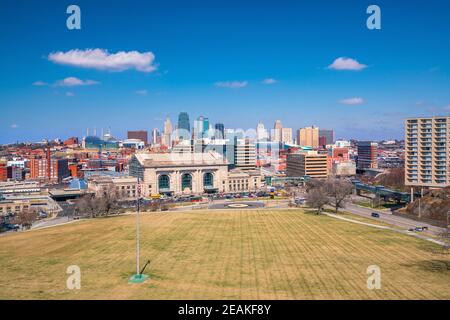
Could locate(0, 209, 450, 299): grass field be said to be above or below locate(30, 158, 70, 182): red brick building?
below

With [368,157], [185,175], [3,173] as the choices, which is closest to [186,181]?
[185,175]

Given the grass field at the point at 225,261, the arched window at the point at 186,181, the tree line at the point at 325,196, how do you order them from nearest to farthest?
the grass field at the point at 225,261 → the tree line at the point at 325,196 → the arched window at the point at 186,181

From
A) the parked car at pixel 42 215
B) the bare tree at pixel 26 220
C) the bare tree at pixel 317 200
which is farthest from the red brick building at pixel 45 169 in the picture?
the bare tree at pixel 317 200

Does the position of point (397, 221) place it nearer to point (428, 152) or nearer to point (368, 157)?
point (428, 152)

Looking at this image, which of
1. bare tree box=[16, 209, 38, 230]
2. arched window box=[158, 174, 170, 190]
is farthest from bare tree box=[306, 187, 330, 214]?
arched window box=[158, 174, 170, 190]

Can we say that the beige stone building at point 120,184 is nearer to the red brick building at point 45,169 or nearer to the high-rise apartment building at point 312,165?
the red brick building at point 45,169

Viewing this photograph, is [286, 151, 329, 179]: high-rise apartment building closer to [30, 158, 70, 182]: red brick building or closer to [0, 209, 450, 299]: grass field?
[0, 209, 450, 299]: grass field
